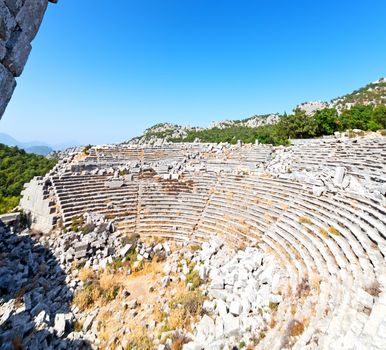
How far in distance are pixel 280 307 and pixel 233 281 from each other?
235cm

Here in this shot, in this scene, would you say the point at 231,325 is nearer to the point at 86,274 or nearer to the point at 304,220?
the point at 304,220

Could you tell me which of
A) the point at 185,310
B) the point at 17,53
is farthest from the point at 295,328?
the point at 17,53

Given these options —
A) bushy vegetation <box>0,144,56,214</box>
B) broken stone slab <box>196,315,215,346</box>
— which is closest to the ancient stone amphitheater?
broken stone slab <box>196,315,215,346</box>

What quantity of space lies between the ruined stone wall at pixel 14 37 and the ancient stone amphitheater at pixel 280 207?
6.09 meters

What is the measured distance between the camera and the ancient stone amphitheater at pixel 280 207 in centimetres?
558

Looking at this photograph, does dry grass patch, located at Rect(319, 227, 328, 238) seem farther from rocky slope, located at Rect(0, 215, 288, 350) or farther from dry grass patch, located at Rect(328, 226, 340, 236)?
rocky slope, located at Rect(0, 215, 288, 350)

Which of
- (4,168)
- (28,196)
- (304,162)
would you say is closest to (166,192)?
(28,196)

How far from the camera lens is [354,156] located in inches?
652

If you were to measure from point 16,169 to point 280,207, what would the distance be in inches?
1397

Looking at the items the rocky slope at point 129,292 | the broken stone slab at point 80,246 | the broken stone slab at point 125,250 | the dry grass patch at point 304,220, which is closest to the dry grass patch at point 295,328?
the rocky slope at point 129,292

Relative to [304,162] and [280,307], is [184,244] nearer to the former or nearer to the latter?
[280,307]

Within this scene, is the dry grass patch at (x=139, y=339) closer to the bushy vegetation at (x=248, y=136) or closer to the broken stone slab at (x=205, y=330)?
the broken stone slab at (x=205, y=330)

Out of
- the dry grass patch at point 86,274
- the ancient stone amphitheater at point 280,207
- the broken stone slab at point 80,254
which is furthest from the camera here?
the broken stone slab at point 80,254

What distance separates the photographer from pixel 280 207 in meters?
13.1
